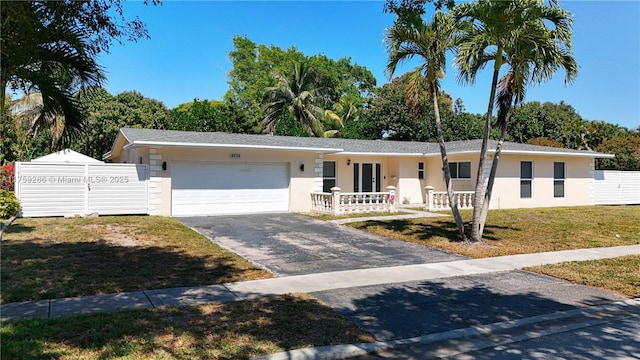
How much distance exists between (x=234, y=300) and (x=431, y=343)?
2.80 m

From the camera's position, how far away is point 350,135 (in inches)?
1476

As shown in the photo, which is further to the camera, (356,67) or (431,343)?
(356,67)

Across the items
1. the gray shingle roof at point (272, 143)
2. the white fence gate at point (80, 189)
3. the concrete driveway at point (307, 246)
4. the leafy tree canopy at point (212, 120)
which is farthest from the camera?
the leafy tree canopy at point (212, 120)

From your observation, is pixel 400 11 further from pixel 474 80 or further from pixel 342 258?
pixel 474 80

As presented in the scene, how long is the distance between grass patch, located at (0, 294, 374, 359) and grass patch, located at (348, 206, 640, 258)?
602cm

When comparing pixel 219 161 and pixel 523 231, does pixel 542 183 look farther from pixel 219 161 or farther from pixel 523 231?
pixel 219 161

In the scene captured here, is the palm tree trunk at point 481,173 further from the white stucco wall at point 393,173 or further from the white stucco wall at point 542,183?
the white stucco wall at point 542,183

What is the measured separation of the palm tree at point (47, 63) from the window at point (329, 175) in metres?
14.6

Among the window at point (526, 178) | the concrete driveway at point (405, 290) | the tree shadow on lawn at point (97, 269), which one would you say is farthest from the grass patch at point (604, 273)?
the window at point (526, 178)

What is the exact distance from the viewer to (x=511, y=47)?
416 inches

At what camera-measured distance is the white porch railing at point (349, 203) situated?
58.4 ft

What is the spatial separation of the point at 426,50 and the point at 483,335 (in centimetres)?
794

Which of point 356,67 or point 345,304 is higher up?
point 356,67

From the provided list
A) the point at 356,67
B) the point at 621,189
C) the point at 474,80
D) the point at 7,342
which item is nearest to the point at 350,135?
the point at 356,67
